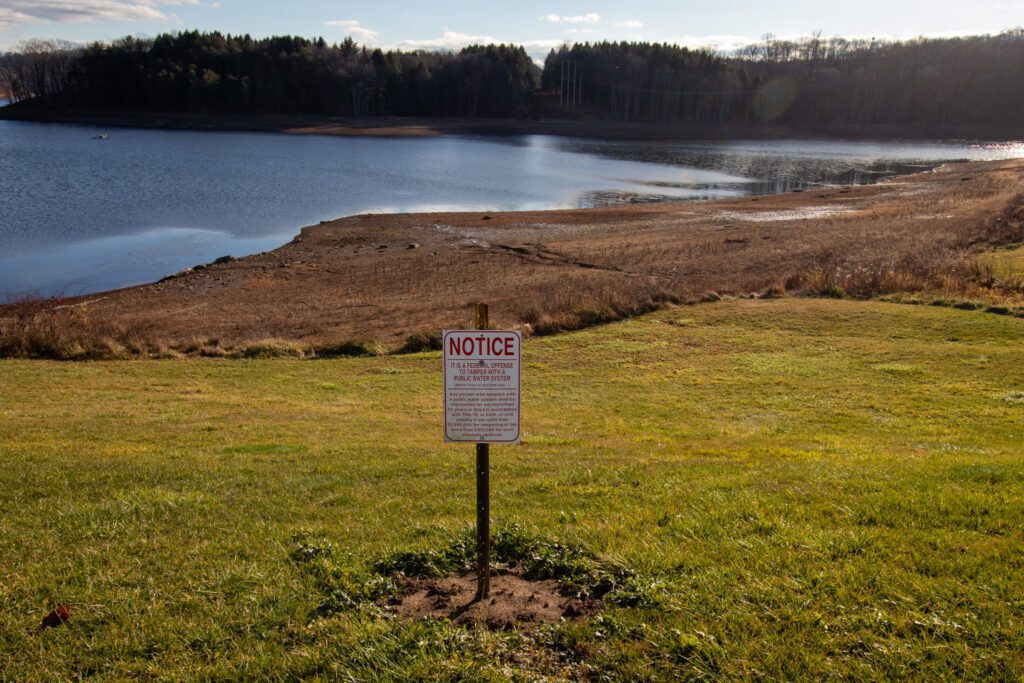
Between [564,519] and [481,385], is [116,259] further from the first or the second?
[481,385]

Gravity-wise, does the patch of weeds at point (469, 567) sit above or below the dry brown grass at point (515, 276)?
above

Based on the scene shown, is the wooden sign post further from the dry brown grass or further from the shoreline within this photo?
the shoreline

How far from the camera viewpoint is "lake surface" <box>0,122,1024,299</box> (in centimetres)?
3625

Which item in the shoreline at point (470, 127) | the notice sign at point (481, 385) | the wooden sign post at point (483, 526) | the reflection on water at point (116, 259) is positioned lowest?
the reflection on water at point (116, 259)

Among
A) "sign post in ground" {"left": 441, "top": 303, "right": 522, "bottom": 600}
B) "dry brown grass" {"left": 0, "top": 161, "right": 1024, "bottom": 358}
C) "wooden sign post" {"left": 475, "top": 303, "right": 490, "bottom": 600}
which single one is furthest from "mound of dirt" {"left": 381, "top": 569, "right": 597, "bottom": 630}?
"dry brown grass" {"left": 0, "top": 161, "right": 1024, "bottom": 358}

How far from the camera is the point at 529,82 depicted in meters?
150

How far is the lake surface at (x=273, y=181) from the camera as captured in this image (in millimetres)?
36250

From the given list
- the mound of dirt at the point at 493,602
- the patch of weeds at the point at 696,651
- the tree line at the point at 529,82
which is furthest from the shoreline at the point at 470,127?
the patch of weeds at the point at 696,651

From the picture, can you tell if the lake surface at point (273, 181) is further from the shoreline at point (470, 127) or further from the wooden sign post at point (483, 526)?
the wooden sign post at point (483, 526)

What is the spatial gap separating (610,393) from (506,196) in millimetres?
45247

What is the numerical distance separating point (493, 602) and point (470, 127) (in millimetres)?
125225

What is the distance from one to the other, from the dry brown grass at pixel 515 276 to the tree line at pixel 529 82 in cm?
9369

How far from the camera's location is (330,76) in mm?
127812

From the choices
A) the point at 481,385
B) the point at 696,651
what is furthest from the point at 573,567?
the point at 481,385
